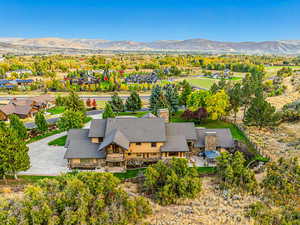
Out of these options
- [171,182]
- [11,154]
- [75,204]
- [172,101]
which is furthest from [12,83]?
[171,182]

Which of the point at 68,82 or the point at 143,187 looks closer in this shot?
the point at 143,187

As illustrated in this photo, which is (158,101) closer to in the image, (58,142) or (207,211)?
(58,142)

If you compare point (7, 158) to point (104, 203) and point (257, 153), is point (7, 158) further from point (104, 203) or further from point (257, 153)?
point (257, 153)

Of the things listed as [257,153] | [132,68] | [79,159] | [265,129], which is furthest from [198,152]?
[132,68]

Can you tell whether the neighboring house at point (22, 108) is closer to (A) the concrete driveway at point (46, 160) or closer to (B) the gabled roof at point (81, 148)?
(A) the concrete driveway at point (46, 160)

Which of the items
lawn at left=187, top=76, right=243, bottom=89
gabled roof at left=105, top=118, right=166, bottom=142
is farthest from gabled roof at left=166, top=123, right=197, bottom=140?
lawn at left=187, top=76, right=243, bottom=89

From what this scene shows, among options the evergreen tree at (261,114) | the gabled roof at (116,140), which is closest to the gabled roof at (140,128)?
the gabled roof at (116,140)

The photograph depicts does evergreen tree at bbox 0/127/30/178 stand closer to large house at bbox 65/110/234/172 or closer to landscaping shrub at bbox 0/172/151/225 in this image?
large house at bbox 65/110/234/172
